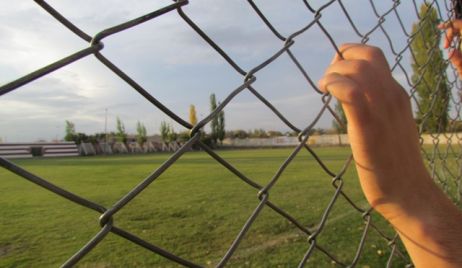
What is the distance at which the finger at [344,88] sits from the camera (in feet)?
1.84

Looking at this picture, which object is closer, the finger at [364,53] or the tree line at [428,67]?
the finger at [364,53]

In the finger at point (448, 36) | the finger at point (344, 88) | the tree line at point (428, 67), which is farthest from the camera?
the finger at point (448, 36)

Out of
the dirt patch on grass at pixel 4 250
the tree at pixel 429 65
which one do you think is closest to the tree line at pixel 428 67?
the tree at pixel 429 65

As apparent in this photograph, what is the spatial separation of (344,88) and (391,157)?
137mm

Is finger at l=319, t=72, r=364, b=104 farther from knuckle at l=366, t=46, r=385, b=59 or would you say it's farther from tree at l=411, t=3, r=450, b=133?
tree at l=411, t=3, r=450, b=133

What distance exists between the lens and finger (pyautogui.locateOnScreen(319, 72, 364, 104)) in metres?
0.56

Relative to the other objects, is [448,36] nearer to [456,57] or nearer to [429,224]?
[456,57]

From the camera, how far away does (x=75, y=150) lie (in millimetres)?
26875

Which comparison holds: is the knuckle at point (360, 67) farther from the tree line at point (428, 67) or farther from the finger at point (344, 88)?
the tree line at point (428, 67)

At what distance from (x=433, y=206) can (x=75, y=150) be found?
2849 centimetres

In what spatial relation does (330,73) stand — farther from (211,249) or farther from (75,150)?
(75,150)

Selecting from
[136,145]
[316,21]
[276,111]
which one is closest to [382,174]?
[276,111]

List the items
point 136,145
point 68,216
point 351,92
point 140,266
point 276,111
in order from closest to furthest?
point 351,92 → point 276,111 → point 140,266 → point 68,216 → point 136,145

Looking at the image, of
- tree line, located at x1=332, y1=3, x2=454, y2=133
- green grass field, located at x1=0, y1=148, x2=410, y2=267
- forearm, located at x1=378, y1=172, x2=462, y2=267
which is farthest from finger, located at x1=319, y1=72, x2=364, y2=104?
green grass field, located at x1=0, y1=148, x2=410, y2=267
